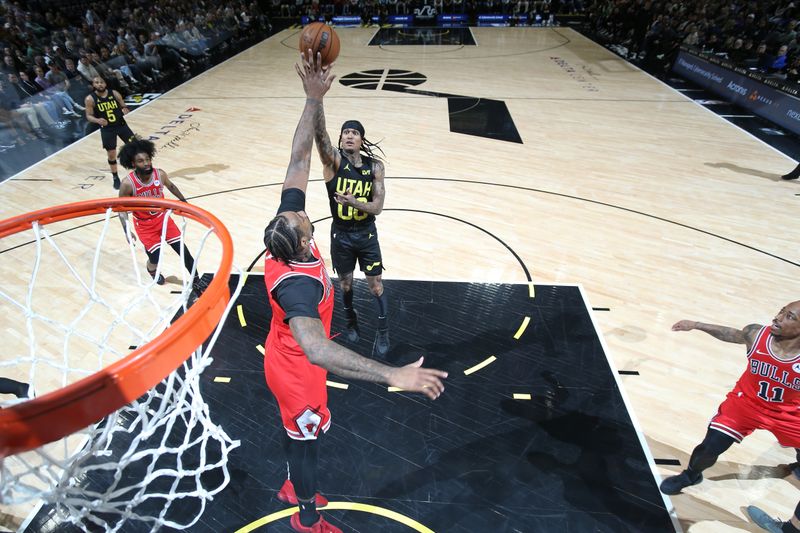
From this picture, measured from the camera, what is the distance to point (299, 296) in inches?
81.7

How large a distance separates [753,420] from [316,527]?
2630 millimetres

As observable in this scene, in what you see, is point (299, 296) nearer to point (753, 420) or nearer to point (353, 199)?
point (353, 199)

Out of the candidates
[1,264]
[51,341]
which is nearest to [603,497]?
[51,341]

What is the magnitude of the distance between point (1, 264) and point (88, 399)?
5348 millimetres

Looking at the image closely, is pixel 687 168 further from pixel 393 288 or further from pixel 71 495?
pixel 71 495

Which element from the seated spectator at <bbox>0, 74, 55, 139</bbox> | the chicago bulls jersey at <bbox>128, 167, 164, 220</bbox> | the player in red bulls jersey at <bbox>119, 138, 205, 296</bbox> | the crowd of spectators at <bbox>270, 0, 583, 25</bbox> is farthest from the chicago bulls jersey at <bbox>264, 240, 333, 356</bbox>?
the crowd of spectators at <bbox>270, 0, 583, 25</bbox>

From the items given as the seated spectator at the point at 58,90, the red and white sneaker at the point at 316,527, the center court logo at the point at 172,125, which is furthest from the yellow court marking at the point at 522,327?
the seated spectator at the point at 58,90

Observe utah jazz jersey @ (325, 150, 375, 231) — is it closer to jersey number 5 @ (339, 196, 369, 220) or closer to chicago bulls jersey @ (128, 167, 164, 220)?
jersey number 5 @ (339, 196, 369, 220)

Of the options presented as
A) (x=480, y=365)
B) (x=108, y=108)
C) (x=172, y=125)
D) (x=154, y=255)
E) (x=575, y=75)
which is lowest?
(x=480, y=365)

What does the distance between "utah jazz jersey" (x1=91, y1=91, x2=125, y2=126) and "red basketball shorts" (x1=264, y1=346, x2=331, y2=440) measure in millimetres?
6375

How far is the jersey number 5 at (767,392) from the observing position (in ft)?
8.50

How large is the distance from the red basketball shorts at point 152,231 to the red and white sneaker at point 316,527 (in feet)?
9.43

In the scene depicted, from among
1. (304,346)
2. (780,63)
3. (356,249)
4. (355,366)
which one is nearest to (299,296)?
(304,346)

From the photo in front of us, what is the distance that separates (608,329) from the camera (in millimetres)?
4508
